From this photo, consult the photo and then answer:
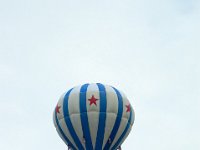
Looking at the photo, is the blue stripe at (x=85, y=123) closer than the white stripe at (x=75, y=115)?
Yes

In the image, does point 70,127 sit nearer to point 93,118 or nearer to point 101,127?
point 93,118

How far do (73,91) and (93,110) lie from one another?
7.21 feet

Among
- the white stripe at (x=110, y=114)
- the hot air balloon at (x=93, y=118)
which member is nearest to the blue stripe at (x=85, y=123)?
the hot air balloon at (x=93, y=118)

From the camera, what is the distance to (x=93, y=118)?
154 ft

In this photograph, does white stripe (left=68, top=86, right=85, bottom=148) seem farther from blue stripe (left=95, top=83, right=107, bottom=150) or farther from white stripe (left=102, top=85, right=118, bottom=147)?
white stripe (left=102, top=85, right=118, bottom=147)

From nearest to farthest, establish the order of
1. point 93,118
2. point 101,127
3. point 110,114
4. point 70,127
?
point 93,118
point 101,127
point 110,114
point 70,127

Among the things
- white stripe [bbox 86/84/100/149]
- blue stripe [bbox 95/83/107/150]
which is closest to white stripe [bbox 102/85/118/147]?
blue stripe [bbox 95/83/107/150]

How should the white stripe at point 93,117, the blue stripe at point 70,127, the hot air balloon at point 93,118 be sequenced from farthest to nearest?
1. the blue stripe at point 70,127
2. the hot air balloon at point 93,118
3. the white stripe at point 93,117

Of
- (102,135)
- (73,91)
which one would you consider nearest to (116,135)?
(102,135)

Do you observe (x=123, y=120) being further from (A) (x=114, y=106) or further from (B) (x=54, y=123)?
(B) (x=54, y=123)

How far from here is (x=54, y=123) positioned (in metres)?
48.8

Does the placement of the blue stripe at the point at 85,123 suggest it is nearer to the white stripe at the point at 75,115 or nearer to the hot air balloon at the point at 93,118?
the hot air balloon at the point at 93,118

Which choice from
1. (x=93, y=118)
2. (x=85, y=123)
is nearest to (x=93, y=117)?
(x=93, y=118)

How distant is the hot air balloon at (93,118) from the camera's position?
154ft
